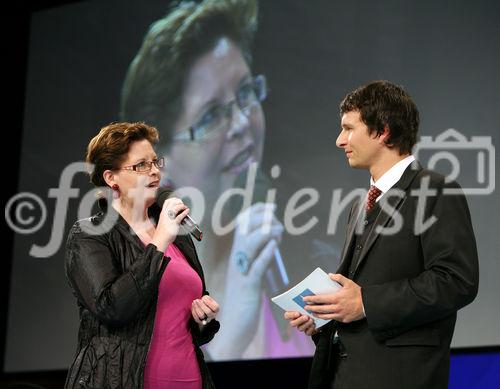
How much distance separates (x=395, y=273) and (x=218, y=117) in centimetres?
235

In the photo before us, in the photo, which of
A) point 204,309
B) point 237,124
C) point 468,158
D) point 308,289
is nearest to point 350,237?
point 308,289

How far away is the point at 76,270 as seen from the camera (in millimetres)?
1942

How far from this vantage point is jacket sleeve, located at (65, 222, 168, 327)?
1854 mm

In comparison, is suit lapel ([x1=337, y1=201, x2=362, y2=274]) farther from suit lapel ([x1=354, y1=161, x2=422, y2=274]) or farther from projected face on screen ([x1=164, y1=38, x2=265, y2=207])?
projected face on screen ([x1=164, y1=38, x2=265, y2=207])

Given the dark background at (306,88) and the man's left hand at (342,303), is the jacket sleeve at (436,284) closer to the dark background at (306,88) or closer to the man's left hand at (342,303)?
the man's left hand at (342,303)

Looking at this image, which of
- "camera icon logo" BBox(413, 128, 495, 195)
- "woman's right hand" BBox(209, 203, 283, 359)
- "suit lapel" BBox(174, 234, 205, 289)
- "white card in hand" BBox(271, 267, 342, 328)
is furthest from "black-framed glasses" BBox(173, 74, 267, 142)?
"white card in hand" BBox(271, 267, 342, 328)

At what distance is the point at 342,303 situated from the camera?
178 cm

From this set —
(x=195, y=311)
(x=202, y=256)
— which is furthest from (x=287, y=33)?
(x=195, y=311)

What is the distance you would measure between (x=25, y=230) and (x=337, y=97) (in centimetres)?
216

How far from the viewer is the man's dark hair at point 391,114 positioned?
197 cm

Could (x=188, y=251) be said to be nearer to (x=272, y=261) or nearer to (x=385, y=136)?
(x=385, y=136)

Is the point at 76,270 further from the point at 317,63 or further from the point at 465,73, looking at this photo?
the point at 465,73

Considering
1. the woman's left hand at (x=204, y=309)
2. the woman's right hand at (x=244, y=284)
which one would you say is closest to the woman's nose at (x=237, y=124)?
the woman's right hand at (x=244, y=284)

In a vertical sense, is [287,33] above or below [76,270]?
above
